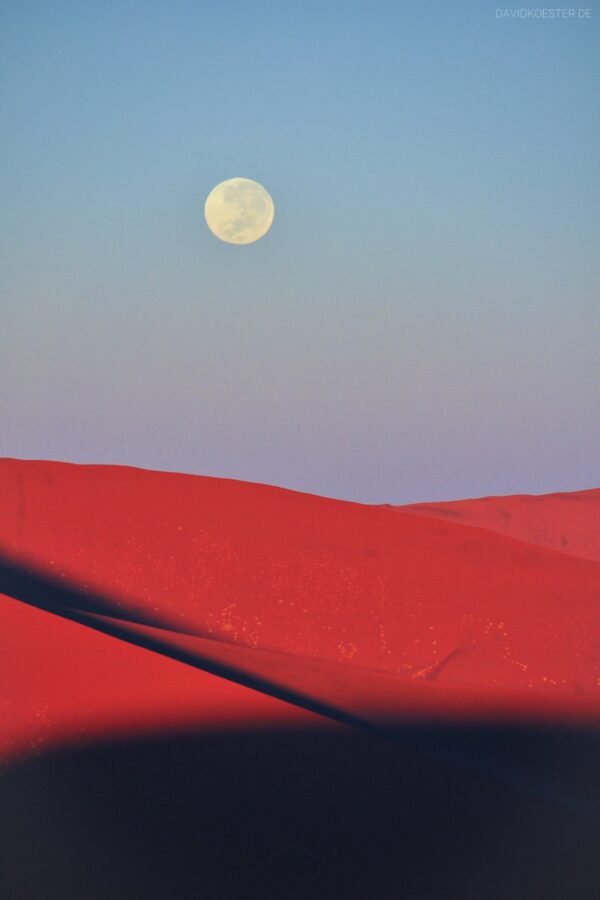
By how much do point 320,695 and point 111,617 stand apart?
Answer: 294 cm

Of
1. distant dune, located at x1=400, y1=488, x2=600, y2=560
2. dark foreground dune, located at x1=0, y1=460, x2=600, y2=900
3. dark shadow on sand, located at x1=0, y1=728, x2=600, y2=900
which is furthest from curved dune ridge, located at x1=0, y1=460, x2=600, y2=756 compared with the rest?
distant dune, located at x1=400, y1=488, x2=600, y2=560

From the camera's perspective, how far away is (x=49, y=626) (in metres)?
7.84

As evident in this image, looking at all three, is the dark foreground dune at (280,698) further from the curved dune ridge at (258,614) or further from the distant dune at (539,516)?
the distant dune at (539,516)

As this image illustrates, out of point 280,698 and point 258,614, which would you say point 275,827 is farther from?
point 258,614

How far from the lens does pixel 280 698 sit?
7004 millimetres

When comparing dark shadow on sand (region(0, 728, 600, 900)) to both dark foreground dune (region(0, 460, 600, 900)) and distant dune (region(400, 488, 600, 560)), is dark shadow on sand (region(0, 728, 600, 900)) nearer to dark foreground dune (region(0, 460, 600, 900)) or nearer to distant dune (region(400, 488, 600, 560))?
dark foreground dune (region(0, 460, 600, 900))

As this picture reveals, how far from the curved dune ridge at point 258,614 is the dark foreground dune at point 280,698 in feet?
0.11

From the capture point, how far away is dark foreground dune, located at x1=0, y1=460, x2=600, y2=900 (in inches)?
178

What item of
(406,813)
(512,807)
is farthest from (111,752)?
(512,807)

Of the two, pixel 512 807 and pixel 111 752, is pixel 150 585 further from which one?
pixel 512 807

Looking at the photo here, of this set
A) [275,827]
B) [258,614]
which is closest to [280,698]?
[275,827]

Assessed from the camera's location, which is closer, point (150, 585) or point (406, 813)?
point (406, 813)

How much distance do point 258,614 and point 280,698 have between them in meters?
2.46

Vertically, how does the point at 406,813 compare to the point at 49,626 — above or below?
below
